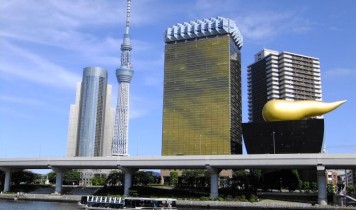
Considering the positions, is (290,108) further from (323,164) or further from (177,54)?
(177,54)

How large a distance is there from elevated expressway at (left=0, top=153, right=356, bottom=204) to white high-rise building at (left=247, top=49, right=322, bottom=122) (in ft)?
355

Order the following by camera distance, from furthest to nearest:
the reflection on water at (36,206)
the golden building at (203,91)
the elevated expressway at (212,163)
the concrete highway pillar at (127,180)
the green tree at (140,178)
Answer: the golden building at (203,91), the green tree at (140,178), the concrete highway pillar at (127,180), the elevated expressway at (212,163), the reflection on water at (36,206)

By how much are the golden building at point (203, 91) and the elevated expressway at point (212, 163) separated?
251ft

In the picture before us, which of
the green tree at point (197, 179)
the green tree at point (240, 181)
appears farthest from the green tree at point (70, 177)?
the green tree at point (240, 181)

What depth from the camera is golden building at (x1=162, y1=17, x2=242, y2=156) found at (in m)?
164

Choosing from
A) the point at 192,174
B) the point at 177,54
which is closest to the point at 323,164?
the point at 192,174

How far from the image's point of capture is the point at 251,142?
99312mm

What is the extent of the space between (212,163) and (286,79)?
4576 inches

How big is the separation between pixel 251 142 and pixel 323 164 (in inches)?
1098

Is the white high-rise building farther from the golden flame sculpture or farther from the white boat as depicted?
the white boat

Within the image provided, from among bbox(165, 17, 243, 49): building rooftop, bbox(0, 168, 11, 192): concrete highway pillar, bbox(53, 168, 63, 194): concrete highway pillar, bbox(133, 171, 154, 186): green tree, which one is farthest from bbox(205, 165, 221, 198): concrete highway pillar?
bbox(165, 17, 243, 49): building rooftop

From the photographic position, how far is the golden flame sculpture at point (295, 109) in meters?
89.9

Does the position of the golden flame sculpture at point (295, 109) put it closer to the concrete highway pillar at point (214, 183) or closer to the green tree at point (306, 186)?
the concrete highway pillar at point (214, 183)

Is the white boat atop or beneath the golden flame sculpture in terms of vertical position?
beneath
